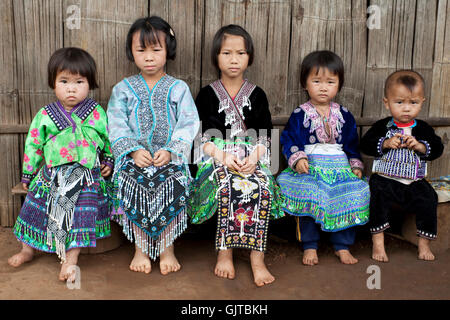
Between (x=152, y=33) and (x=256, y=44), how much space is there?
0.88 metres

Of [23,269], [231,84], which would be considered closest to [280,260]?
[231,84]

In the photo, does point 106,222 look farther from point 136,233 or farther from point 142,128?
point 142,128

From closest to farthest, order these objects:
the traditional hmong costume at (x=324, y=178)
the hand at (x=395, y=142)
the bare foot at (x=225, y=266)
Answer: the bare foot at (x=225, y=266) → the traditional hmong costume at (x=324, y=178) → the hand at (x=395, y=142)

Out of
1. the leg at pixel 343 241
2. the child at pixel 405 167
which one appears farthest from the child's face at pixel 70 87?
the child at pixel 405 167

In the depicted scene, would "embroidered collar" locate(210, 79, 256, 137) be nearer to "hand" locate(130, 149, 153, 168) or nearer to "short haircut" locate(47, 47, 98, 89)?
"hand" locate(130, 149, 153, 168)

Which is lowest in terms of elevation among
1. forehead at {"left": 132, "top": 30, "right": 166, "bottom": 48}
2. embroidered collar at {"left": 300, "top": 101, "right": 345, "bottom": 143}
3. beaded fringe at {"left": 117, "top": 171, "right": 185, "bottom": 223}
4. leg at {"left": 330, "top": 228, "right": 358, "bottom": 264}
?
leg at {"left": 330, "top": 228, "right": 358, "bottom": 264}

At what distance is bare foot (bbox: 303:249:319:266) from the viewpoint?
2973 millimetres

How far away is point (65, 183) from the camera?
9.11 ft

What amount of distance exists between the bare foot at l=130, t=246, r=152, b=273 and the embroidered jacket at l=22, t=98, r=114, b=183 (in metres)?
0.66

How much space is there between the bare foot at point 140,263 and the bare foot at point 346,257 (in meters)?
1.31

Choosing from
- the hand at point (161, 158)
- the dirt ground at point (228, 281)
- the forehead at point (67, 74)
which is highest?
the forehead at point (67, 74)

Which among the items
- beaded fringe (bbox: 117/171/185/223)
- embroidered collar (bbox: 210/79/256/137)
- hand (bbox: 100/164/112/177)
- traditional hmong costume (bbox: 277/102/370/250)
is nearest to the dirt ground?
traditional hmong costume (bbox: 277/102/370/250)

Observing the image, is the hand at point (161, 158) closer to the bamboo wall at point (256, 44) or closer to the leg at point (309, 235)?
the bamboo wall at point (256, 44)

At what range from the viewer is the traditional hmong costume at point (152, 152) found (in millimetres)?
2721
